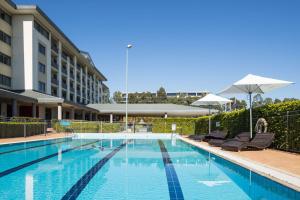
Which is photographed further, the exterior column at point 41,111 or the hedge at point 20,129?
the exterior column at point 41,111

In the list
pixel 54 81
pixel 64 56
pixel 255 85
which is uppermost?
pixel 64 56

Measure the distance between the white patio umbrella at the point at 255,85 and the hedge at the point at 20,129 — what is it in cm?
1562

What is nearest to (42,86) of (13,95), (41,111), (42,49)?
(41,111)

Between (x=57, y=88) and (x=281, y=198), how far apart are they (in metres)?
45.4

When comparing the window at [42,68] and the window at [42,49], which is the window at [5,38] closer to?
the window at [42,49]

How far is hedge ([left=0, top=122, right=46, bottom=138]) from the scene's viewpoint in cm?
2409

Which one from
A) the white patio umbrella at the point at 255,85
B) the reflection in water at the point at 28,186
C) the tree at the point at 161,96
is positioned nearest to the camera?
the reflection in water at the point at 28,186

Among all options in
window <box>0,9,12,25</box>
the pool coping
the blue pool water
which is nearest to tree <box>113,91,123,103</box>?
window <box>0,9,12,25</box>

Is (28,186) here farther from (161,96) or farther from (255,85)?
(161,96)

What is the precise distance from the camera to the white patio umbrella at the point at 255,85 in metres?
15.3

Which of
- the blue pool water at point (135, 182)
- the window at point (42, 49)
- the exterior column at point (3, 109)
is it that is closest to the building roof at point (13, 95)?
the exterior column at point (3, 109)

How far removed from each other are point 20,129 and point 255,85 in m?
18.5

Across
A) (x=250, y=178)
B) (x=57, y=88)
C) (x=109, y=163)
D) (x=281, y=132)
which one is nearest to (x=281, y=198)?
(x=250, y=178)

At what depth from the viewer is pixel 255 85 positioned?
16.2m
